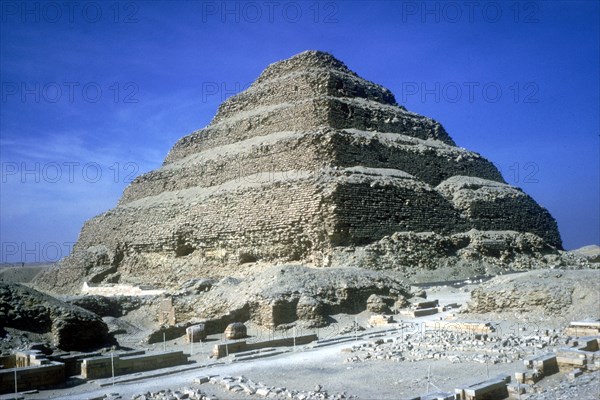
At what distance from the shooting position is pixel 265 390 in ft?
26.2

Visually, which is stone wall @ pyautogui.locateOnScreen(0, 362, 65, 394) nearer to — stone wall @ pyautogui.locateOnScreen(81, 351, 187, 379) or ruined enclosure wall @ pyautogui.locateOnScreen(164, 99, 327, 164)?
stone wall @ pyautogui.locateOnScreen(81, 351, 187, 379)

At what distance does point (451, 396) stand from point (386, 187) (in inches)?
806

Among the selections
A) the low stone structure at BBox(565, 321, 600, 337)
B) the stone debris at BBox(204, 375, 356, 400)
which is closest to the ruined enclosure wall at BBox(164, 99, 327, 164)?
the low stone structure at BBox(565, 321, 600, 337)

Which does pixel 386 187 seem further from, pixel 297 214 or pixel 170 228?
pixel 170 228

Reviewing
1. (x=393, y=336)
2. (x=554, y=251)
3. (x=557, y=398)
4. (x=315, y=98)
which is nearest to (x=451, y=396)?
(x=557, y=398)

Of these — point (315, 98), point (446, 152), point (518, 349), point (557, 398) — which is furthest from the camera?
point (446, 152)

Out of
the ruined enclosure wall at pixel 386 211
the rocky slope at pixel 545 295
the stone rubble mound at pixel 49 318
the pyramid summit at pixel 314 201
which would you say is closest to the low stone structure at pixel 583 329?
the rocky slope at pixel 545 295

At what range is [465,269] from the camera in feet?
85.9

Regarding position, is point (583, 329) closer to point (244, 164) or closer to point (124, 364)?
point (124, 364)

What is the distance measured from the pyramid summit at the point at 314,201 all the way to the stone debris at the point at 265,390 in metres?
14.9

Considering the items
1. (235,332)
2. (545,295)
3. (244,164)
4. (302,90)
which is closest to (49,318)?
(235,332)

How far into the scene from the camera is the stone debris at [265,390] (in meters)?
7.59

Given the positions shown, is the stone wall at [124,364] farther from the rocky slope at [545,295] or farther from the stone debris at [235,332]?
the rocky slope at [545,295]

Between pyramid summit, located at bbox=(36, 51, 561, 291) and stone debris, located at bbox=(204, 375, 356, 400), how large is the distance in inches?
585
